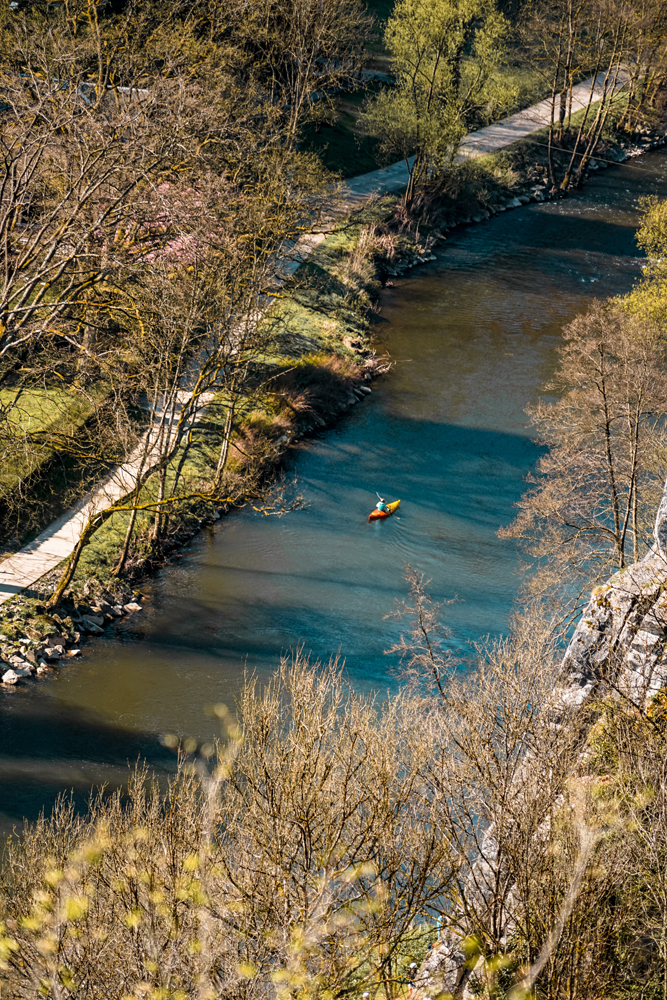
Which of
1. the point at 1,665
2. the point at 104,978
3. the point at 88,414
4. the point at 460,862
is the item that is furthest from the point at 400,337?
the point at 104,978

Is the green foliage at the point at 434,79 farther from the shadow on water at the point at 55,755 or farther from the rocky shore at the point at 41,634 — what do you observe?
the shadow on water at the point at 55,755

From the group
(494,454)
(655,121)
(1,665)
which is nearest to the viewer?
(1,665)

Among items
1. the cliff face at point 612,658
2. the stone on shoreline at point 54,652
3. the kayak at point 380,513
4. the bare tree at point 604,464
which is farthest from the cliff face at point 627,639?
the stone on shoreline at point 54,652

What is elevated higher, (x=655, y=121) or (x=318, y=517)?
(x=655, y=121)

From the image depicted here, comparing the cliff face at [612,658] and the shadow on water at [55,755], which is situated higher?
the cliff face at [612,658]

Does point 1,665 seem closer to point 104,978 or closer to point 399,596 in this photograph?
point 399,596

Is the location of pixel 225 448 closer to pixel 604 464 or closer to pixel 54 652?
pixel 54 652

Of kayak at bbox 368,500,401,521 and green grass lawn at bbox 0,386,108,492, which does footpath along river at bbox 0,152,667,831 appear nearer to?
kayak at bbox 368,500,401,521
